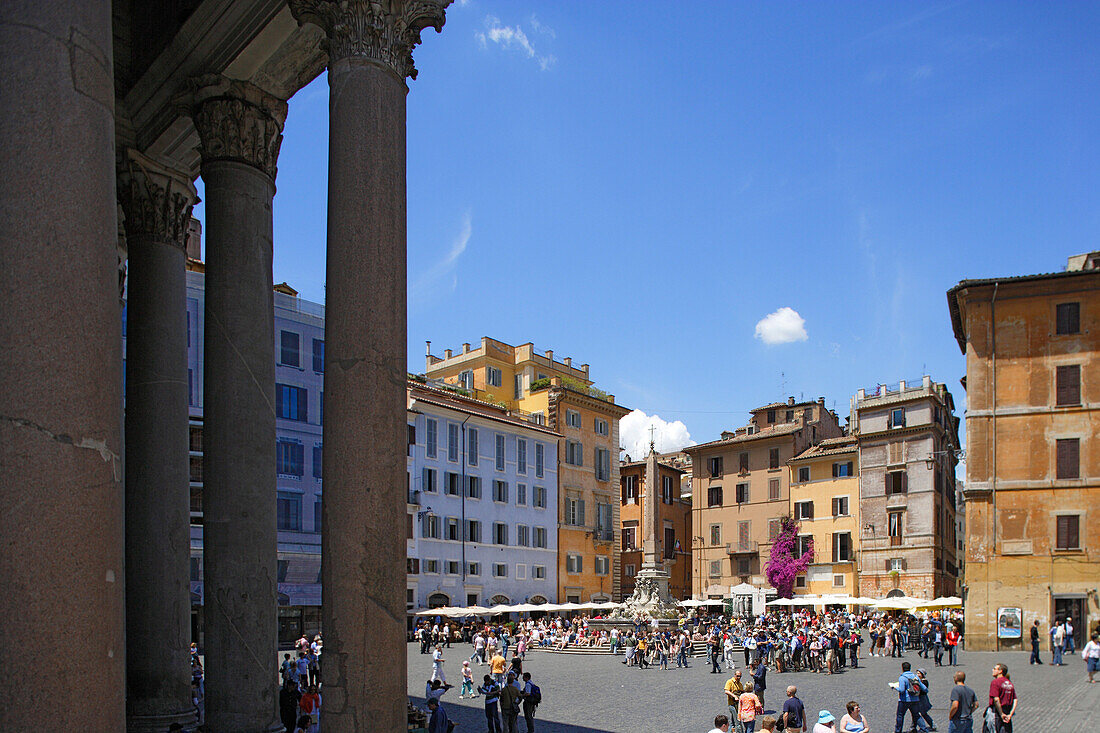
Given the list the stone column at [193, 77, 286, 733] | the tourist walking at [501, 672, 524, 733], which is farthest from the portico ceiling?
the tourist walking at [501, 672, 524, 733]

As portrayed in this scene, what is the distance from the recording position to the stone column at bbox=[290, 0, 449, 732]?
19.6ft

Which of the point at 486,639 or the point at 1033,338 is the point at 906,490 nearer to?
the point at 1033,338

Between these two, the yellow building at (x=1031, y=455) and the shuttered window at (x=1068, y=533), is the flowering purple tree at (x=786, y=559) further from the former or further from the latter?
the shuttered window at (x=1068, y=533)

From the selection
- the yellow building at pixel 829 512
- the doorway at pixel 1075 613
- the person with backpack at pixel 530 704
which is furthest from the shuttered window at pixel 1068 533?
the person with backpack at pixel 530 704

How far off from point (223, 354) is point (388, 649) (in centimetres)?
384

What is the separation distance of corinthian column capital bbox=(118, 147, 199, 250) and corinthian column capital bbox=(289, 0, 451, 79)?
429 centimetres

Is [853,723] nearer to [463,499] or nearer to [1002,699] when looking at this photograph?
[1002,699]

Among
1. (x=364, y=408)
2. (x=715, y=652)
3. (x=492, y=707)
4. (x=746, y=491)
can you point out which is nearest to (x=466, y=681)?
(x=492, y=707)

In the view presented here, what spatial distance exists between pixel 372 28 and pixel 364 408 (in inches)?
109

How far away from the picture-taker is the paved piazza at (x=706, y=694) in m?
16.7

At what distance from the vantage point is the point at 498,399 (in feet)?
198

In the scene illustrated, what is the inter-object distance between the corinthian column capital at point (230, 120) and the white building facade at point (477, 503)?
112 ft

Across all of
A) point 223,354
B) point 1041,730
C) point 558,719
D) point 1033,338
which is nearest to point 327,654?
point 223,354

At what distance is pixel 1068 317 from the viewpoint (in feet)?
110
